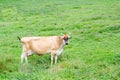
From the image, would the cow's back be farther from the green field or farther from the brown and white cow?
the green field

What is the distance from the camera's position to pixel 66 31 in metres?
22.7

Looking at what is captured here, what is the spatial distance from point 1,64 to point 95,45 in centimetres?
614

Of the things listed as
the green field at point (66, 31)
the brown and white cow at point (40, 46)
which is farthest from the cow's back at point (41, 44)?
the green field at point (66, 31)

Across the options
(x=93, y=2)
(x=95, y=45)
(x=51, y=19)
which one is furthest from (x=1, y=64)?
(x=93, y=2)

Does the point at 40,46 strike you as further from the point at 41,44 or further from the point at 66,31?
the point at 66,31

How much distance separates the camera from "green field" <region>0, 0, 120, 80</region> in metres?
13.0

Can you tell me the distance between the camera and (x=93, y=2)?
3784cm

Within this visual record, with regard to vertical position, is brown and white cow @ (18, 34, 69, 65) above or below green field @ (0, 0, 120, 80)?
above

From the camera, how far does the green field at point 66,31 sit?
512 inches

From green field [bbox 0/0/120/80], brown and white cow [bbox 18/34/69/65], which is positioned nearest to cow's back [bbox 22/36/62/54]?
brown and white cow [bbox 18/34/69/65]

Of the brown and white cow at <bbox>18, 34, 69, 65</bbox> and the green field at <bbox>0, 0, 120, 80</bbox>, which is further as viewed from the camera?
the brown and white cow at <bbox>18, 34, 69, 65</bbox>

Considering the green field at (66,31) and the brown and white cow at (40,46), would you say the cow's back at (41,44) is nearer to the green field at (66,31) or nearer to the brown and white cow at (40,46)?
the brown and white cow at (40,46)

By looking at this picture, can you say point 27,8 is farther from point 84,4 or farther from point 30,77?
point 30,77

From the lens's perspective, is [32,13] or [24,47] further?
[32,13]
